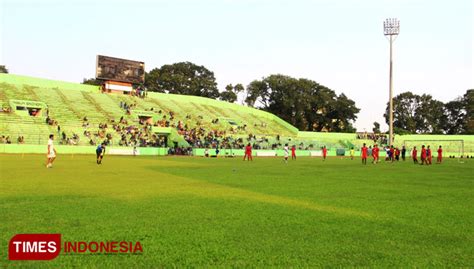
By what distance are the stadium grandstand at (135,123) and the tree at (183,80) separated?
993 inches

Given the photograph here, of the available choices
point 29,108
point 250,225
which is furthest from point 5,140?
point 250,225

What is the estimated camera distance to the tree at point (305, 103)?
10269 centimetres

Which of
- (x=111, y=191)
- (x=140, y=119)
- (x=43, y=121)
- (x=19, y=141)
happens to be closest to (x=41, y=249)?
(x=111, y=191)

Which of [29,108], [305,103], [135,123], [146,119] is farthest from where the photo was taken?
[305,103]

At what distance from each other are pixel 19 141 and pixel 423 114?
10478 centimetres

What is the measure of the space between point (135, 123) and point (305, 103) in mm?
54766

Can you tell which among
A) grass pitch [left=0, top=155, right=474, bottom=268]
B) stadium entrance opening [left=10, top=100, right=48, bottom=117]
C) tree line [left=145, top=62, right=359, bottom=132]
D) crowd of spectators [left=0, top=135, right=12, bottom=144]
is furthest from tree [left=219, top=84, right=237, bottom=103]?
grass pitch [left=0, top=155, right=474, bottom=268]

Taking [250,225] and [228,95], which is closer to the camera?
[250,225]

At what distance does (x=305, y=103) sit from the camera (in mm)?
102375

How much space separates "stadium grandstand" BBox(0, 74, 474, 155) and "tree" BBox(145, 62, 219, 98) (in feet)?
82.8

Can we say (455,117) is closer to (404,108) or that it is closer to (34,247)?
(404,108)

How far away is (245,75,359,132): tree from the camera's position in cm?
10269

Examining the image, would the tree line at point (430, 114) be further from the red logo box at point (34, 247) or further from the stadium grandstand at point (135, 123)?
the red logo box at point (34, 247)

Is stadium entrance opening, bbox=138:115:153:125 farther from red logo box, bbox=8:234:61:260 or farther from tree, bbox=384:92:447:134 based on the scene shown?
tree, bbox=384:92:447:134
